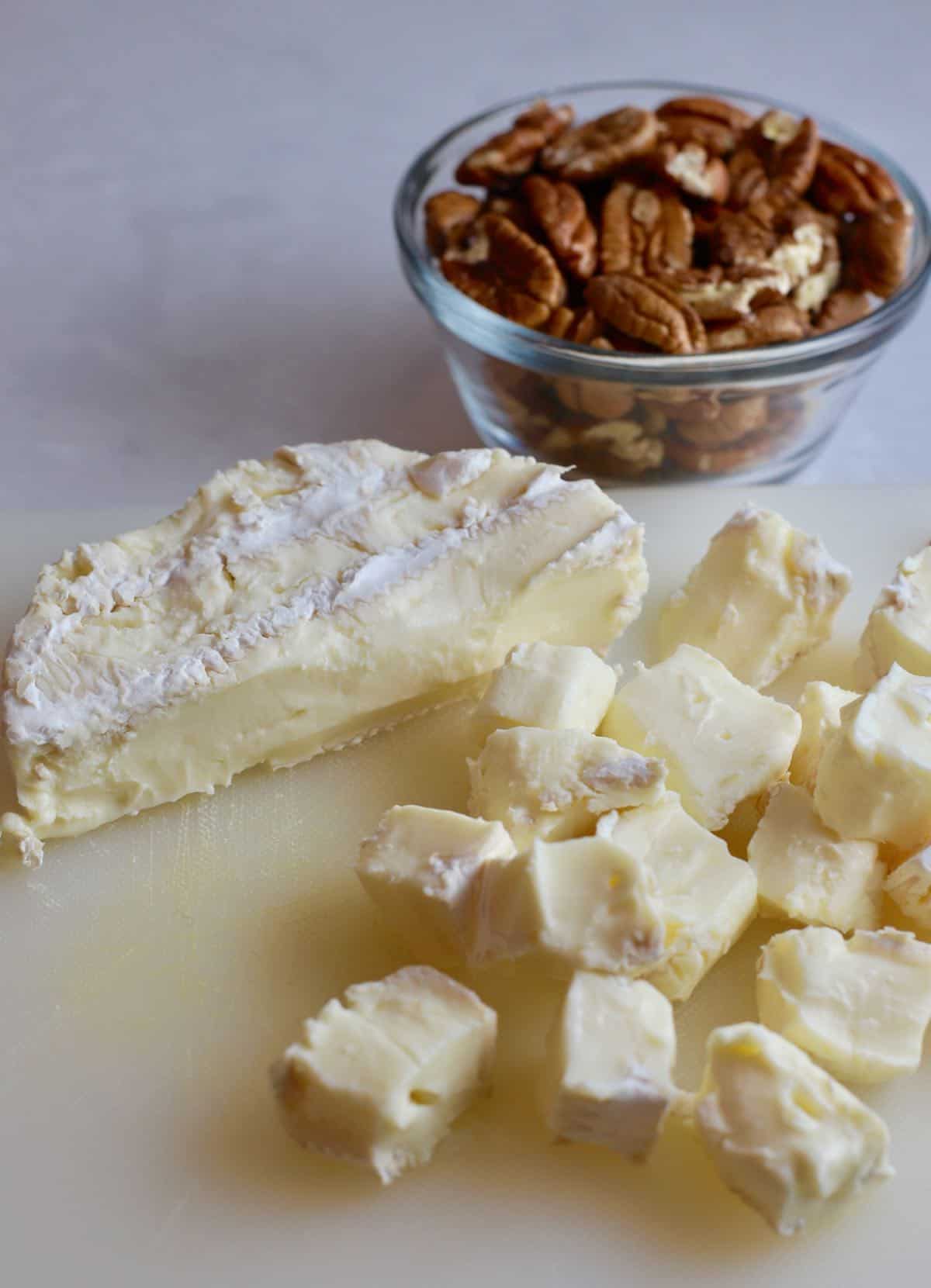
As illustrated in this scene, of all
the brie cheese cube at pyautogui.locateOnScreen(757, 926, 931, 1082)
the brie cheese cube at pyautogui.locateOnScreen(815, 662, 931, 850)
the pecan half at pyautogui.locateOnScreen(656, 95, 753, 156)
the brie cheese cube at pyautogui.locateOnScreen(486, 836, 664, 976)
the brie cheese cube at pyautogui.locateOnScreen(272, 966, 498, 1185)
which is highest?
the pecan half at pyautogui.locateOnScreen(656, 95, 753, 156)

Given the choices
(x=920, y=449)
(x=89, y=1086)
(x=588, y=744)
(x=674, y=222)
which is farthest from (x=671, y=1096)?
(x=920, y=449)

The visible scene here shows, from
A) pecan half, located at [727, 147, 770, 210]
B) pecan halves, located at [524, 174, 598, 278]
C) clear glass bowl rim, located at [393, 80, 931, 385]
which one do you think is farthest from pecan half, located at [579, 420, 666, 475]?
pecan half, located at [727, 147, 770, 210]

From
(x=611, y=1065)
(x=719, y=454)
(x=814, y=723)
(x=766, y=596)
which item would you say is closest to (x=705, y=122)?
(x=719, y=454)

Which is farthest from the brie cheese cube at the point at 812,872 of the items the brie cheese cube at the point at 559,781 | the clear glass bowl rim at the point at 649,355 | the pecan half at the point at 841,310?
the pecan half at the point at 841,310

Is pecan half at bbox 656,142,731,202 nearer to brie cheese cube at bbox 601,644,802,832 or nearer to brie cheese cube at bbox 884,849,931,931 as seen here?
brie cheese cube at bbox 601,644,802,832

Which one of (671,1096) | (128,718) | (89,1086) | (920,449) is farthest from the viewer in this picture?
(920,449)

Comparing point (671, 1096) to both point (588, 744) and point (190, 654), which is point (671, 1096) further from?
point (190, 654)
